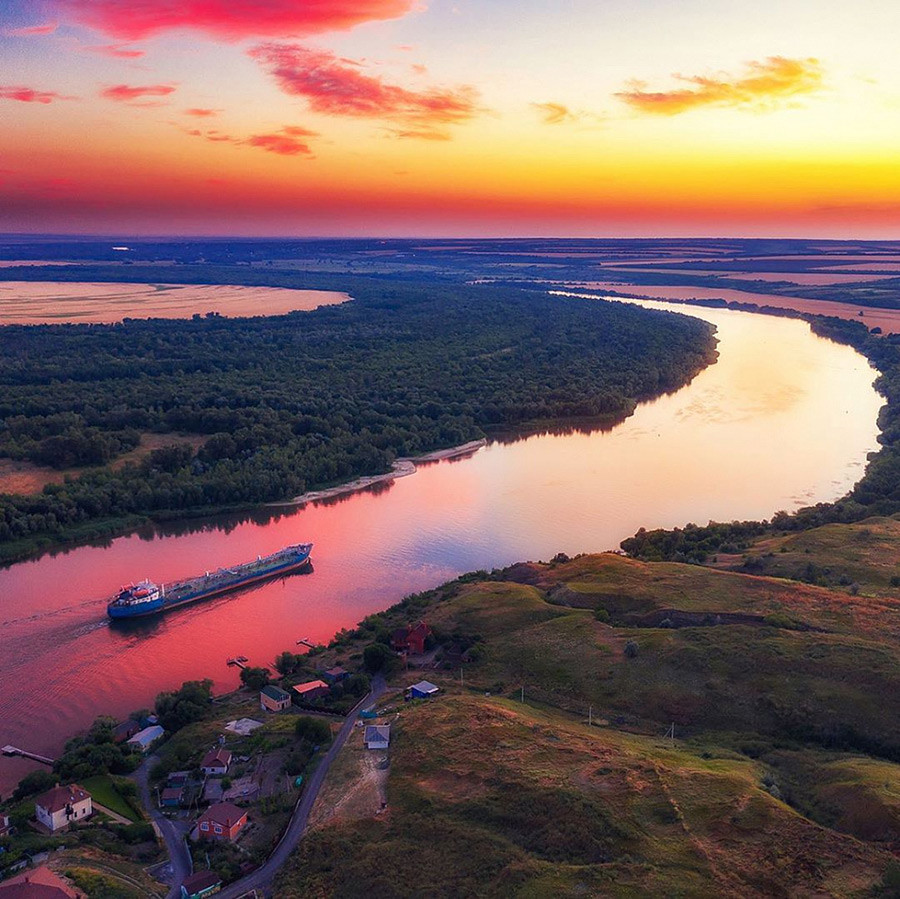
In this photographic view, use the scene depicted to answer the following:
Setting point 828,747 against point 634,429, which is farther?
point 634,429

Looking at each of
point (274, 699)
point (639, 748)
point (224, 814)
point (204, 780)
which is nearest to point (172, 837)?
point (224, 814)

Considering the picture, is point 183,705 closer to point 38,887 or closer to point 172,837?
point 172,837

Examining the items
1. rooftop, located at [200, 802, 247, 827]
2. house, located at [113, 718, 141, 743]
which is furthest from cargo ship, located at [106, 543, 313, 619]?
rooftop, located at [200, 802, 247, 827]

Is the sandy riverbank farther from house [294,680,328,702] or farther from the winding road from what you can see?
the winding road

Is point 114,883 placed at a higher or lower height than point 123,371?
lower

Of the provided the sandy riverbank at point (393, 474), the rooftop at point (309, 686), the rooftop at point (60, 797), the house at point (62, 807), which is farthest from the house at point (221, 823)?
the sandy riverbank at point (393, 474)

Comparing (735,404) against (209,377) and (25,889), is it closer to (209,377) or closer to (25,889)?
(209,377)

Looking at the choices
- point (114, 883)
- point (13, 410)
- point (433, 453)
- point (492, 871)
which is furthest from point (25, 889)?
point (13, 410)

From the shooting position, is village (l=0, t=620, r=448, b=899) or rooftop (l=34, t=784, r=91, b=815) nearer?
village (l=0, t=620, r=448, b=899)
